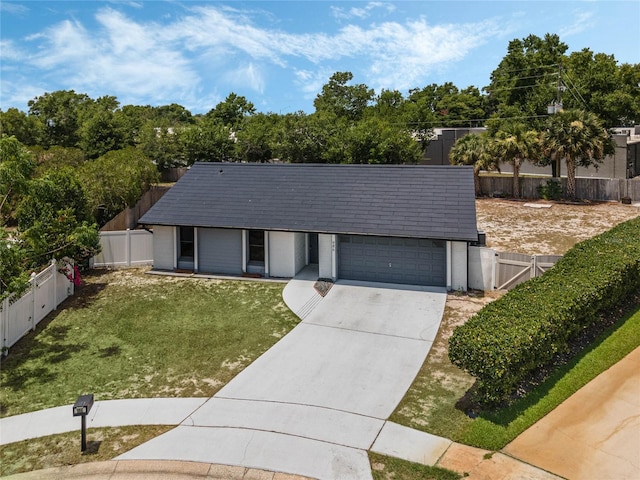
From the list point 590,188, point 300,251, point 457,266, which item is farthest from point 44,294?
point 590,188

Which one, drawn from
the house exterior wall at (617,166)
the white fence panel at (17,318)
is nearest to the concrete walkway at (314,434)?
the white fence panel at (17,318)

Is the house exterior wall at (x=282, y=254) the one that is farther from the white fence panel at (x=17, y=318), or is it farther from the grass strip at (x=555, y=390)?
the grass strip at (x=555, y=390)

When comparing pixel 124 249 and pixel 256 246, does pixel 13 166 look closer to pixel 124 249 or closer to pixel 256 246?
pixel 124 249

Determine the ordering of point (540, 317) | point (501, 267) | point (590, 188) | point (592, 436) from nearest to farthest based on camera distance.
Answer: point (592, 436) < point (540, 317) < point (501, 267) < point (590, 188)

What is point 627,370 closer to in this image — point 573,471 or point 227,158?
point 573,471

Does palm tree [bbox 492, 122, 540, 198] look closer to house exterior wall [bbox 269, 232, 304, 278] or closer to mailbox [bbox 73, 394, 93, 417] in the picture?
house exterior wall [bbox 269, 232, 304, 278]

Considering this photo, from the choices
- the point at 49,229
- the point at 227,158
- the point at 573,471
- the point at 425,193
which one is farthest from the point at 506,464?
the point at 227,158

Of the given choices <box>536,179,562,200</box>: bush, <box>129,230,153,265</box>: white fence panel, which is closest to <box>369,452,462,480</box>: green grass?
<box>129,230,153,265</box>: white fence panel
